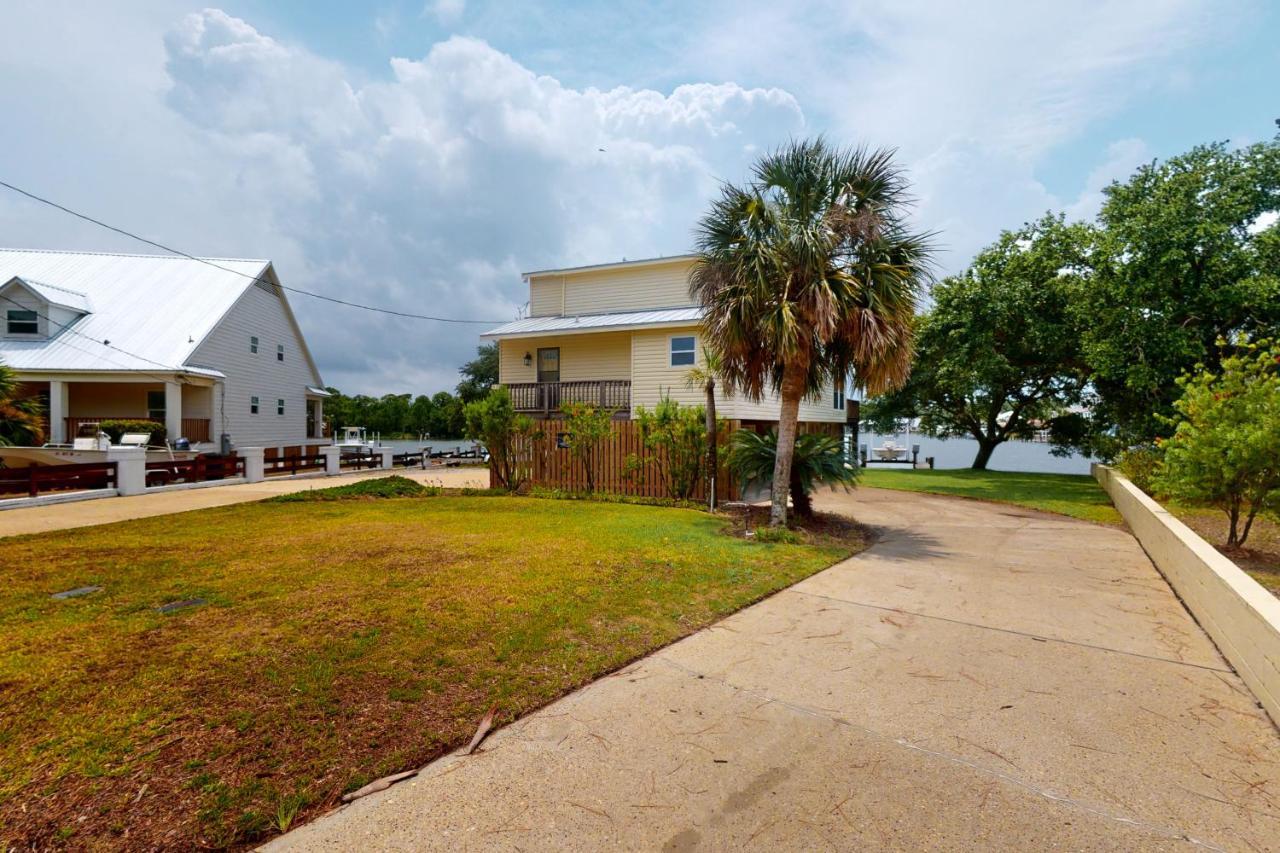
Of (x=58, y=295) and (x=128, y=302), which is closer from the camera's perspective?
(x=58, y=295)

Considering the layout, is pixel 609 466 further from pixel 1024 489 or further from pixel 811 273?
pixel 1024 489

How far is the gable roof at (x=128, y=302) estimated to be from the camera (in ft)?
65.1

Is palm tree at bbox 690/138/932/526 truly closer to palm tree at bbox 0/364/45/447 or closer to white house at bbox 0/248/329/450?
palm tree at bbox 0/364/45/447

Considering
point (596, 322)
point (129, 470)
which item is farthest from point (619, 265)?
point (129, 470)

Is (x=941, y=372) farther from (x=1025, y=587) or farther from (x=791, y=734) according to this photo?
(x=791, y=734)

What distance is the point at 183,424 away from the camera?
2086 cm

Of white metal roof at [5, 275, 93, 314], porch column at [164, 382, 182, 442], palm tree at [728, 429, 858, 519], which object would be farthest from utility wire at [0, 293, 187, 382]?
palm tree at [728, 429, 858, 519]

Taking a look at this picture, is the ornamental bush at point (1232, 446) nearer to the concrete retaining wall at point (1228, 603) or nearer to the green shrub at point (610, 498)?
the concrete retaining wall at point (1228, 603)

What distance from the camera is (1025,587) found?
20.4 ft

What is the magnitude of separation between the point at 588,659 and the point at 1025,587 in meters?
4.93

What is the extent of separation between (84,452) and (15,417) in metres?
1.64

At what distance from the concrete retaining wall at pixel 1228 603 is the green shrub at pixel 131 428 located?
2473 centimetres

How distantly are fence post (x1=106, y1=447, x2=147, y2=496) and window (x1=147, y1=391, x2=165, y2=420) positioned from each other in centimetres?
899

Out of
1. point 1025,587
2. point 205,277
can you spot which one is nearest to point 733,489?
point 1025,587
